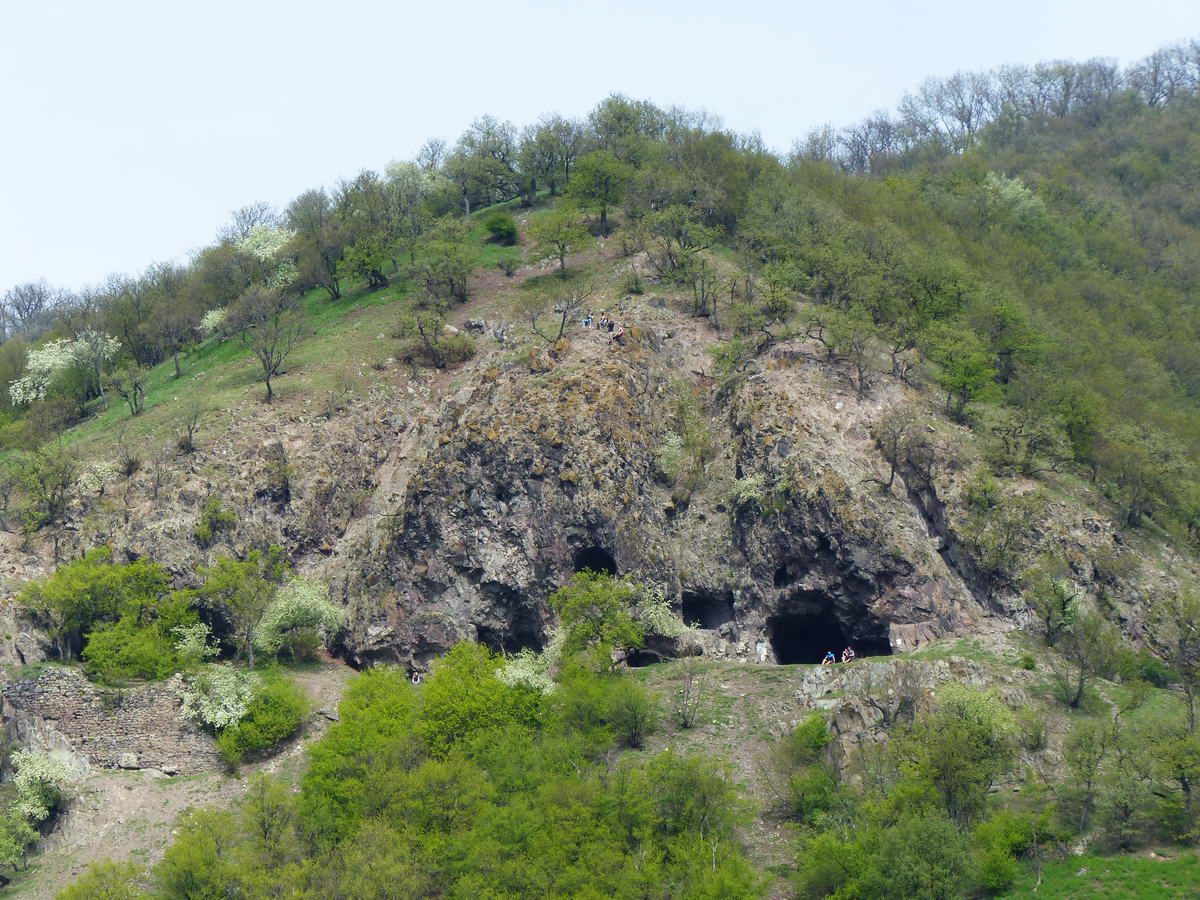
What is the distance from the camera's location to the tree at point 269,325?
65.6 meters

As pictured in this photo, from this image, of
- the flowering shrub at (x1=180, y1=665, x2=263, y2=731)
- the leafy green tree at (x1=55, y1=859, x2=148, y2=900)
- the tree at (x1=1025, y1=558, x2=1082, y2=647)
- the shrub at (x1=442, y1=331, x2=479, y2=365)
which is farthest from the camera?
the shrub at (x1=442, y1=331, x2=479, y2=365)

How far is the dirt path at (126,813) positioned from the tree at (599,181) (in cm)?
4631

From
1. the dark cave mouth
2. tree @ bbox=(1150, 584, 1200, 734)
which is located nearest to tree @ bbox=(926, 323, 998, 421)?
tree @ bbox=(1150, 584, 1200, 734)

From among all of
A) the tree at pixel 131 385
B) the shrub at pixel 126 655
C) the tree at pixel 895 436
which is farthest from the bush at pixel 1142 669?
the tree at pixel 131 385

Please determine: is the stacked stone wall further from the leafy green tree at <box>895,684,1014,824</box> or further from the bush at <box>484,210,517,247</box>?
the bush at <box>484,210,517,247</box>

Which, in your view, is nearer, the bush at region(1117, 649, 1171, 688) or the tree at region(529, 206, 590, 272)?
the bush at region(1117, 649, 1171, 688)

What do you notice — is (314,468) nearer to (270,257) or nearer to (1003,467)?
(270,257)

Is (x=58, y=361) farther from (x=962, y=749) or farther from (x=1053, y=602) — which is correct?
(x=1053, y=602)

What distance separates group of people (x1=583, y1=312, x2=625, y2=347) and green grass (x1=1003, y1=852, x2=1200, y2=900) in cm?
3746

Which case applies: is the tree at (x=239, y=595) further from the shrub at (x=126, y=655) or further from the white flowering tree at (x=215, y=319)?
the white flowering tree at (x=215, y=319)

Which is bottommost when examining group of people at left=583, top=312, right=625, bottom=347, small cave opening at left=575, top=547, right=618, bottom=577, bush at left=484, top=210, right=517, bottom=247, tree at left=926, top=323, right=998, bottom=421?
small cave opening at left=575, top=547, right=618, bottom=577

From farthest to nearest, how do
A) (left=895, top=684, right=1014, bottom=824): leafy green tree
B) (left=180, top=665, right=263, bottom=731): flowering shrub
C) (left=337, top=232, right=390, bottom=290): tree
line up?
1. (left=337, top=232, right=390, bottom=290): tree
2. (left=180, top=665, right=263, bottom=731): flowering shrub
3. (left=895, top=684, right=1014, bottom=824): leafy green tree

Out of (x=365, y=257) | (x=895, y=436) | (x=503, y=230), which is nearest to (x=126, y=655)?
(x=365, y=257)

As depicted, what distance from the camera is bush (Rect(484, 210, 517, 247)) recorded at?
82500 millimetres
